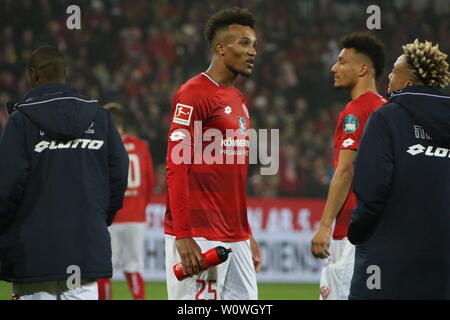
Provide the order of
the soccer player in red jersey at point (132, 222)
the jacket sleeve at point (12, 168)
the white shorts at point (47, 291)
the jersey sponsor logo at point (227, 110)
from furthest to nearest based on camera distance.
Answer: the soccer player in red jersey at point (132, 222) → the jersey sponsor logo at point (227, 110) → the white shorts at point (47, 291) → the jacket sleeve at point (12, 168)

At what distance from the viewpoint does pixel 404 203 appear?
4172 mm

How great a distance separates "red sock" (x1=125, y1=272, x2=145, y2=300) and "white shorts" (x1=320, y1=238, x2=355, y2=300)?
340cm

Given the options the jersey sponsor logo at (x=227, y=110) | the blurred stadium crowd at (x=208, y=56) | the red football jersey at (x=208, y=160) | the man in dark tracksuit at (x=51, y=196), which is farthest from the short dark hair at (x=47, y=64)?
the blurred stadium crowd at (x=208, y=56)

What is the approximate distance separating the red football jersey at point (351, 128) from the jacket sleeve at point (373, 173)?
150 centimetres

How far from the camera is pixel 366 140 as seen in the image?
418 cm

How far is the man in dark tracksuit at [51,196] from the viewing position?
4484 mm

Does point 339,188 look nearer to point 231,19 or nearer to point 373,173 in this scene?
point 231,19

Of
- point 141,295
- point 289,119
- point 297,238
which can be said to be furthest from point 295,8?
point 141,295

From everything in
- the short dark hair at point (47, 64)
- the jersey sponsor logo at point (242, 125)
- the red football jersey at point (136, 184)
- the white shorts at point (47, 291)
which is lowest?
the white shorts at point (47, 291)

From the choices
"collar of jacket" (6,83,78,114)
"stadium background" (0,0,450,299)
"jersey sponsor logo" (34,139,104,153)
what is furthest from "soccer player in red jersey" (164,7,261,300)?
"stadium background" (0,0,450,299)

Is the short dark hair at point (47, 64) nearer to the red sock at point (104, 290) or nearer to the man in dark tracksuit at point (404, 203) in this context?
the man in dark tracksuit at point (404, 203)

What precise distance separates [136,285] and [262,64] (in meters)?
9.31

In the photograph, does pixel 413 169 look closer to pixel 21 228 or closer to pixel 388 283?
pixel 388 283

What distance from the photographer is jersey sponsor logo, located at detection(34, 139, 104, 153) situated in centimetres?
454
